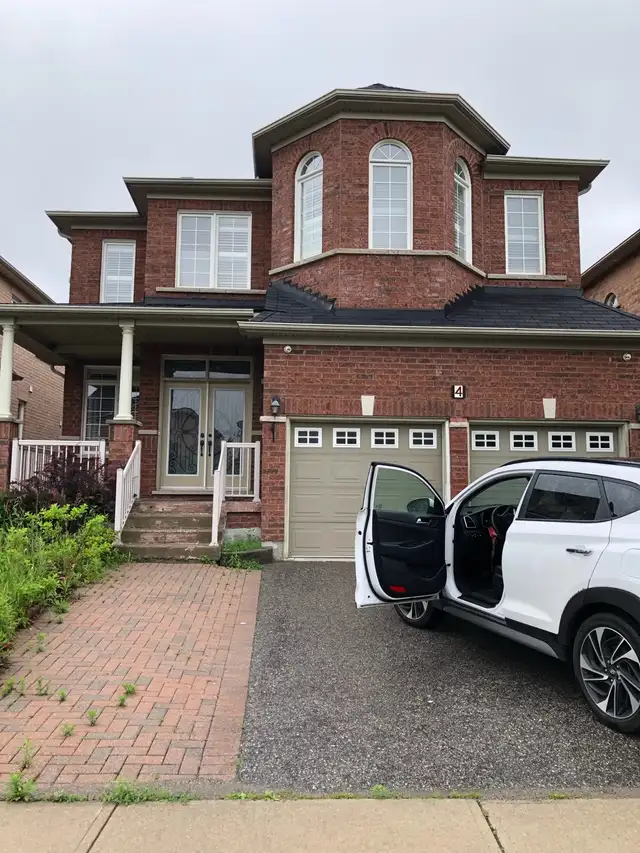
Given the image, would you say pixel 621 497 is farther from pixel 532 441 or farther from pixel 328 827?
pixel 532 441

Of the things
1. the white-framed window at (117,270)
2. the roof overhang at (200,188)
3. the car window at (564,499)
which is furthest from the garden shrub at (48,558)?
the roof overhang at (200,188)

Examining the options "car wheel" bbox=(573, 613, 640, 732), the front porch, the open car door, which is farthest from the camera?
the front porch

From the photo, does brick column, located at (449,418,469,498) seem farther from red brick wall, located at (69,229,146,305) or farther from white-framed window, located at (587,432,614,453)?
red brick wall, located at (69,229,146,305)

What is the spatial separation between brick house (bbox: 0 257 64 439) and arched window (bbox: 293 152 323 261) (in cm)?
813

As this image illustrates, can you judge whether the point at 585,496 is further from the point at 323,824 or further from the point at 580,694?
the point at 323,824

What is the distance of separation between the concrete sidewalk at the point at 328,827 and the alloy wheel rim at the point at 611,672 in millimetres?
698

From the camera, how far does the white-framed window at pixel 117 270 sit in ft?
42.6

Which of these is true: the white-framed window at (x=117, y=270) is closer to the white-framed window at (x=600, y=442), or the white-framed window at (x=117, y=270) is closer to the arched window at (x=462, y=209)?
the arched window at (x=462, y=209)

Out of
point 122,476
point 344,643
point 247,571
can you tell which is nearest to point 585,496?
point 344,643

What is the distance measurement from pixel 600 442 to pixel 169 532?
6835mm

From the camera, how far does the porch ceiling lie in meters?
9.57

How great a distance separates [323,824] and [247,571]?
212 inches

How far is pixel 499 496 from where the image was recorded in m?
5.44

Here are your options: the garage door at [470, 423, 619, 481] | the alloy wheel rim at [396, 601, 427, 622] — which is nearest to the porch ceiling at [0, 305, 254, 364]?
the garage door at [470, 423, 619, 481]
